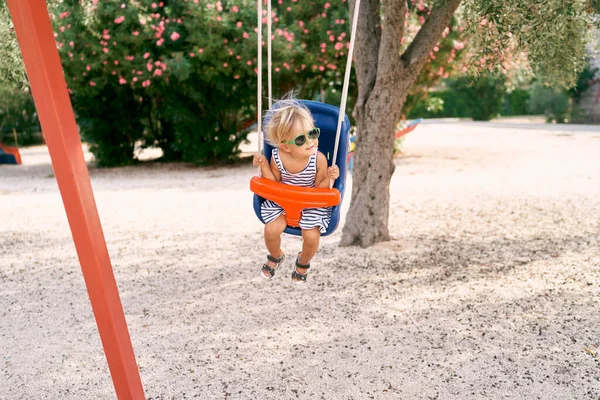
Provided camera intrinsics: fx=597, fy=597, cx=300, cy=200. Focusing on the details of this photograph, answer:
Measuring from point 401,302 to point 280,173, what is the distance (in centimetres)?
198

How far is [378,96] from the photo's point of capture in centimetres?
628

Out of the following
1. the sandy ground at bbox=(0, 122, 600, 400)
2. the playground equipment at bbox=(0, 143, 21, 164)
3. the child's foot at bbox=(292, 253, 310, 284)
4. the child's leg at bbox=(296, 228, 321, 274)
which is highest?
the child's leg at bbox=(296, 228, 321, 274)

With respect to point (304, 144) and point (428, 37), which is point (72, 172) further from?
point (428, 37)

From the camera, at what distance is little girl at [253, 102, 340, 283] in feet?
11.1

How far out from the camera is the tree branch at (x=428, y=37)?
605 cm

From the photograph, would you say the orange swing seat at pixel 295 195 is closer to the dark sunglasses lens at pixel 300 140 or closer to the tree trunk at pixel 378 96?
the dark sunglasses lens at pixel 300 140

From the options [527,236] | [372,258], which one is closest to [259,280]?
[372,258]

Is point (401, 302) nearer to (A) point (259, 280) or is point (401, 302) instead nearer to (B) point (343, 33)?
(A) point (259, 280)

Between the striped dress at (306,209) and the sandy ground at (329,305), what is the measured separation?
0.99 m

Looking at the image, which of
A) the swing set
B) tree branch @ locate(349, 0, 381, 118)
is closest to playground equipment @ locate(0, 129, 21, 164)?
tree branch @ locate(349, 0, 381, 118)

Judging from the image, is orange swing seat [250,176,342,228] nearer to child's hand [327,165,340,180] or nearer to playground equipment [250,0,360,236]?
playground equipment [250,0,360,236]

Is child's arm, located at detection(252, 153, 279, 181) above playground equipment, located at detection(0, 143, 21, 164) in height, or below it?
above

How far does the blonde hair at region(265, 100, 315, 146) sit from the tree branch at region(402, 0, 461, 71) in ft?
10.00

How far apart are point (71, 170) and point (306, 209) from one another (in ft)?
4.64
